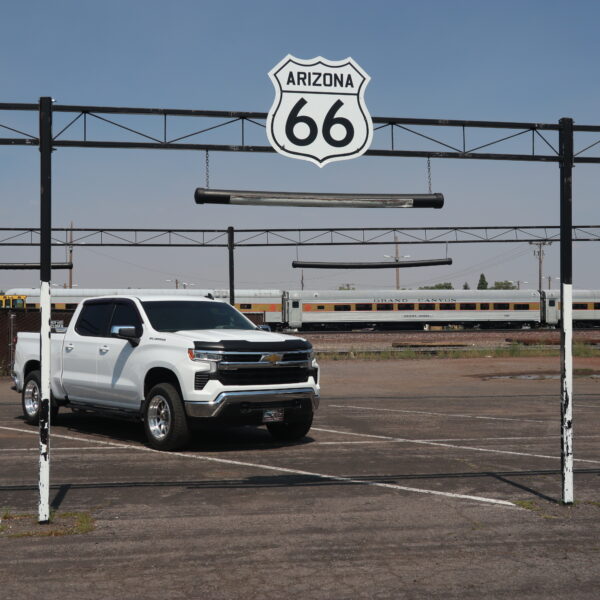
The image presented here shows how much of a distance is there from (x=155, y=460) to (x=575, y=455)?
5383 millimetres

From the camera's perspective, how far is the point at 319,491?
8133mm

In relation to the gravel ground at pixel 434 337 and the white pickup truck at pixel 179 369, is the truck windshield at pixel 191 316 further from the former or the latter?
the gravel ground at pixel 434 337

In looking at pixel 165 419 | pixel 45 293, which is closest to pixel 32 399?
pixel 165 419

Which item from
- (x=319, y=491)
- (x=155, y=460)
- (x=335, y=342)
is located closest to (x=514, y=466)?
(x=319, y=491)

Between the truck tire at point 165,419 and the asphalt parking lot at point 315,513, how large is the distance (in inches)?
9.5

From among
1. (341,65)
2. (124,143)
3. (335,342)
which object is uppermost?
(341,65)

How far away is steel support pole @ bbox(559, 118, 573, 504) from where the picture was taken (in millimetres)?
7524

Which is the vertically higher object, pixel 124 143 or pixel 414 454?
pixel 124 143

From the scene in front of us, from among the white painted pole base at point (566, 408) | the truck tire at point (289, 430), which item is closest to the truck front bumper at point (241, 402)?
the truck tire at point (289, 430)

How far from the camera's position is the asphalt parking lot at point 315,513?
5312mm

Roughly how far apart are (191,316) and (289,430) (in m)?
2.18

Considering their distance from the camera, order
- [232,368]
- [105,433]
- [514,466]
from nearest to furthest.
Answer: [514,466]
[232,368]
[105,433]

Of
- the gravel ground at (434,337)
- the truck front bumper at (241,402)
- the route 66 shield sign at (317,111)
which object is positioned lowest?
the gravel ground at (434,337)

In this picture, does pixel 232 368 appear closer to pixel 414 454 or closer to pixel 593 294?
pixel 414 454
